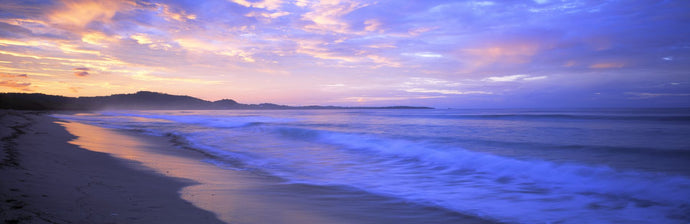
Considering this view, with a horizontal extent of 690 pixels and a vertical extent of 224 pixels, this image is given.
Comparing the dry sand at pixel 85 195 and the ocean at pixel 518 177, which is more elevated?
the dry sand at pixel 85 195

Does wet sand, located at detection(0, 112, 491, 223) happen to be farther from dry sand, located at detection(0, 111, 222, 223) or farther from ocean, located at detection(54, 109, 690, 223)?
ocean, located at detection(54, 109, 690, 223)

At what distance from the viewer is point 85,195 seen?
3.37 metres

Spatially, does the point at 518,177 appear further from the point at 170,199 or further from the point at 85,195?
the point at 85,195

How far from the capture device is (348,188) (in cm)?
516

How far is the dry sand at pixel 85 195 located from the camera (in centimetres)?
264

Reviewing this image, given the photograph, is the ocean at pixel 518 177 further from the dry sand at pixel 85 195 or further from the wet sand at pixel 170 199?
the dry sand at pixel 85 195

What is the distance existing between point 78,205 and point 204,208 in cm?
108

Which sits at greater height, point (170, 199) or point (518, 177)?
point (170, 199)

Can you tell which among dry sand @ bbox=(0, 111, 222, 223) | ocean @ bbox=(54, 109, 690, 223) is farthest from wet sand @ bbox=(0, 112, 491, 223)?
ocean @ bbox=(54, 109, 690, 223)

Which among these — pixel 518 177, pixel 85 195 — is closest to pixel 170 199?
pixel 85 195

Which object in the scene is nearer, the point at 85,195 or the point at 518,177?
the point at 85,195

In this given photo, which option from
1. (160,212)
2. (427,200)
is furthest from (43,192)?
(427,200)

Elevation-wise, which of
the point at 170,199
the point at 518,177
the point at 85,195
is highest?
the point at 85,195

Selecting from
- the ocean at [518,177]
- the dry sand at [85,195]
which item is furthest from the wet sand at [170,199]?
the ocean at [518,177]
